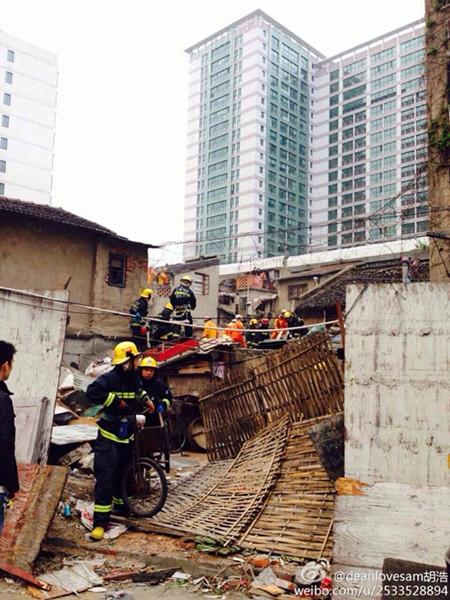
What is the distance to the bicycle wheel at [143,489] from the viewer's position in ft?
19.9

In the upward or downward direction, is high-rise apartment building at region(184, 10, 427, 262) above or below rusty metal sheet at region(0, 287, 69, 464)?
above

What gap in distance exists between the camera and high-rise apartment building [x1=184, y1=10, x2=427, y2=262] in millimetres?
72062

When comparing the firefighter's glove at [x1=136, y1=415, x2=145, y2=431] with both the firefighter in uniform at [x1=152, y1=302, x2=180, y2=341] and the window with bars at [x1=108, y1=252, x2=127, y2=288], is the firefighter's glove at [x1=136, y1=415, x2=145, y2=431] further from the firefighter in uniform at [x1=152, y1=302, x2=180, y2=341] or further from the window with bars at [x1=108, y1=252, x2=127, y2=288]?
the window with bars at [x1=108, y1=252, x2=127, y2=288]

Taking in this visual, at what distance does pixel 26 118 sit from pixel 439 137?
2247 inches

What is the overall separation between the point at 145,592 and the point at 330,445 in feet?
6.72

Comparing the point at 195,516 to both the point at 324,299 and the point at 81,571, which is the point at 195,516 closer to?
the point at 81,571

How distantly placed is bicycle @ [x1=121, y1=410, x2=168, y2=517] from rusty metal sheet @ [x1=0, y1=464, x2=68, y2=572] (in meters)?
1.12

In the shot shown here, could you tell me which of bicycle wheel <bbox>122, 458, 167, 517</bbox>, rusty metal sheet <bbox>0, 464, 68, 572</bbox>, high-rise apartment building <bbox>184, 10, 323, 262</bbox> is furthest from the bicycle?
high-rise apartment building <bbox>184, 10, 323, 262</bbox>

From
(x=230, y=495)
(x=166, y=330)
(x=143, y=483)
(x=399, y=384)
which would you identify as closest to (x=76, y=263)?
(x=166, y=330)

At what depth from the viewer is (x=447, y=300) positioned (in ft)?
14.9

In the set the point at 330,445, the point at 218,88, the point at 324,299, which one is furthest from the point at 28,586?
the point at 218,88

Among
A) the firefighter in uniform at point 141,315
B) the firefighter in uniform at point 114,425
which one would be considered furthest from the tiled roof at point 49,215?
the firefighter in uniform at point 114,425

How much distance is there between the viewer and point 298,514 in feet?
17.0

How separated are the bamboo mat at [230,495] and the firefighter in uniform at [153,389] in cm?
107
